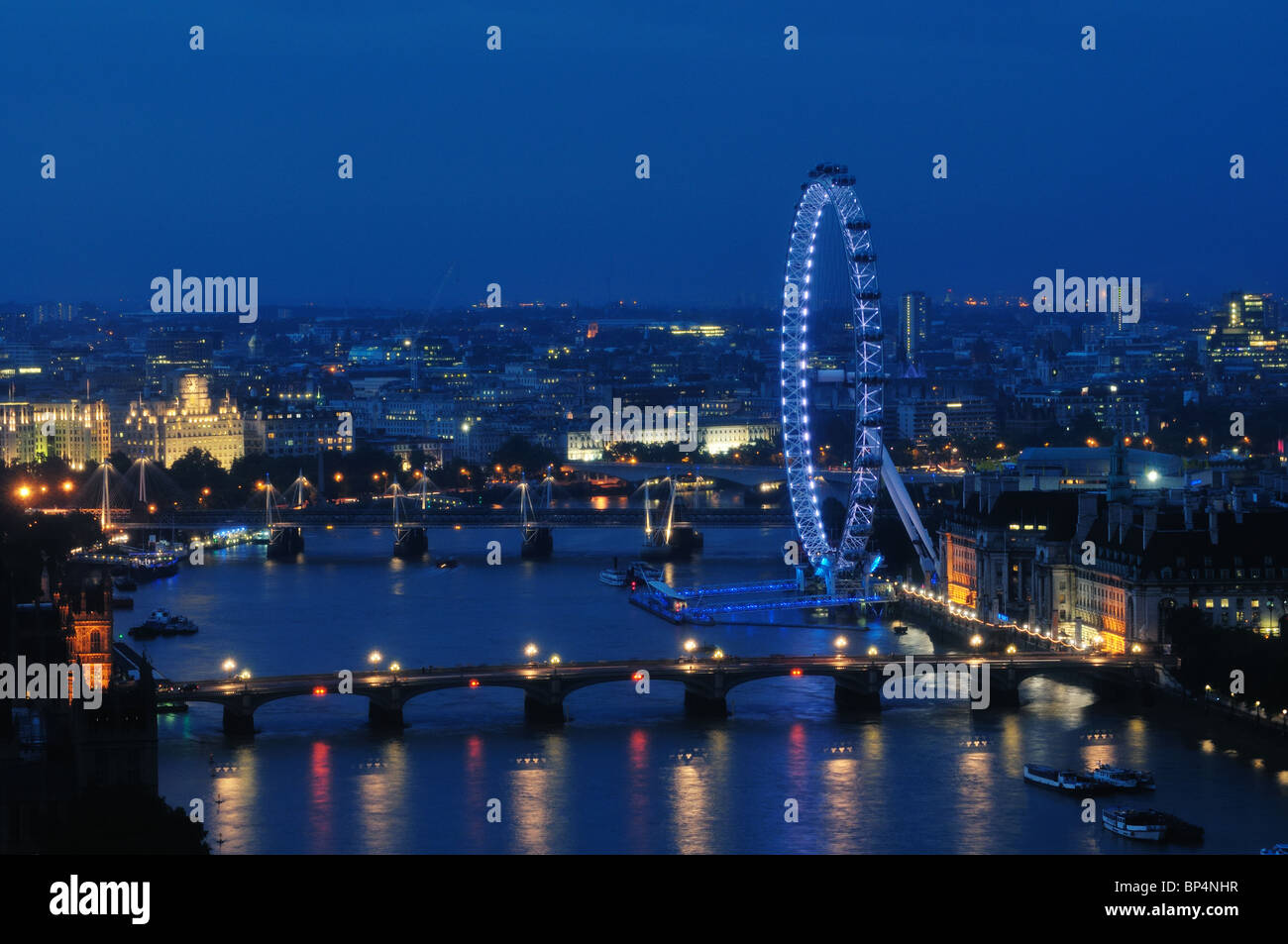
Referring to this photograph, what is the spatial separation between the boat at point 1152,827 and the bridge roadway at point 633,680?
4124 mm

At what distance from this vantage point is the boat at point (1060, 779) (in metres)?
13.3

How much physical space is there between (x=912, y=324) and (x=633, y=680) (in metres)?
65.0

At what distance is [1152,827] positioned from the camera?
12.2 m

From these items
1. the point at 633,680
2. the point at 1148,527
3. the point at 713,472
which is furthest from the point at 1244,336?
the point at 633,680

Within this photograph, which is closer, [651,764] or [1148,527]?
[651,764]

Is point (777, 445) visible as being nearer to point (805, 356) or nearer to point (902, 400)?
point (902, 400)

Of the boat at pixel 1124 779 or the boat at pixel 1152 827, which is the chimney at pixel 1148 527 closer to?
the boat at pixel 1124 779

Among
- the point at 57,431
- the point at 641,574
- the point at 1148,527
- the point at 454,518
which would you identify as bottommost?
the point at 641,574

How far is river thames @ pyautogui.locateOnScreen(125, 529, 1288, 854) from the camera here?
40.3ft

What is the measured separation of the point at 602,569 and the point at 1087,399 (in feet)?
111

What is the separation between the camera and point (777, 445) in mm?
52844

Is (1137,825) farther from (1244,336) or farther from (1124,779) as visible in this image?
(1244,336)

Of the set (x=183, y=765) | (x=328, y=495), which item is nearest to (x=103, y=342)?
(x=328, y=495)

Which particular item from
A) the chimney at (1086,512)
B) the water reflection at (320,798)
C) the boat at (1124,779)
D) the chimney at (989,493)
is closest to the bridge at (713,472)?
the chimney at (989,493)
